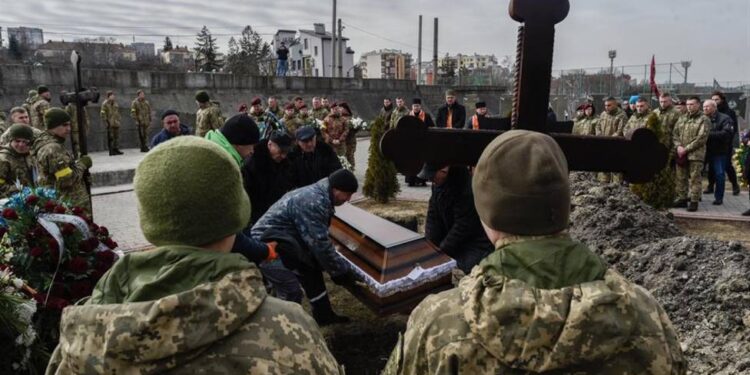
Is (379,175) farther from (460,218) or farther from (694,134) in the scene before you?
(460,218)

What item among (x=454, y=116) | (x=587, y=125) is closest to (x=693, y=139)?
(x=587, y=125)

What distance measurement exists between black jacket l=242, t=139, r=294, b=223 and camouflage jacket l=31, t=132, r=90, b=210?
177 cm

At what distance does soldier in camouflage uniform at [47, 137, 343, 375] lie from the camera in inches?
49.4

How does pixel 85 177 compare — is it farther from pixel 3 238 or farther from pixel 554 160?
pixel 554 160

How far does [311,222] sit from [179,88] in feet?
59.7

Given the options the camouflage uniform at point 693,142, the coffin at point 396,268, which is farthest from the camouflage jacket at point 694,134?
the coffin at point 396,268

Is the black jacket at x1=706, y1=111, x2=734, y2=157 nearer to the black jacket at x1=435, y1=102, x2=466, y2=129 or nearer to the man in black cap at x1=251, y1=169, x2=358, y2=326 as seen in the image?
the black jacket at x1=435, y1=102, x2=466, y2=129

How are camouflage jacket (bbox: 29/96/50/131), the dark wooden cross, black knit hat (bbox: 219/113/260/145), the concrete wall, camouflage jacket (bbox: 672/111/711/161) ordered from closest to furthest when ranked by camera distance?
1. the dark wooden cross
2. black knit hat (bbox: 219/113/260/145)
3. camouflage jacket (bbox: 672/111/711/161)
4. camouflage jacket (bbox: 29/96/50/131)
5. the concrete wall

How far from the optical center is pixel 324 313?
15.7 feet

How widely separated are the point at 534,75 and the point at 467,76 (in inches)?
1513

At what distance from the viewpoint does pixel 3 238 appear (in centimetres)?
322

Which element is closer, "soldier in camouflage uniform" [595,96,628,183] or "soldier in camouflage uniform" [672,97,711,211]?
"soldier in camouflage uniform" [672,97,711,211]

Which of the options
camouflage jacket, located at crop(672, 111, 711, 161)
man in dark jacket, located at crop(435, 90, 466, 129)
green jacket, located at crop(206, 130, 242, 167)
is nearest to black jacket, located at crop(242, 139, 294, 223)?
green jacket, located at crop(206, 130, 242, 167)

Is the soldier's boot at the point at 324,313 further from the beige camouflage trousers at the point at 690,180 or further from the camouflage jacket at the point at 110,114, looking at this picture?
the camouflage jacket at the point at 110,114
